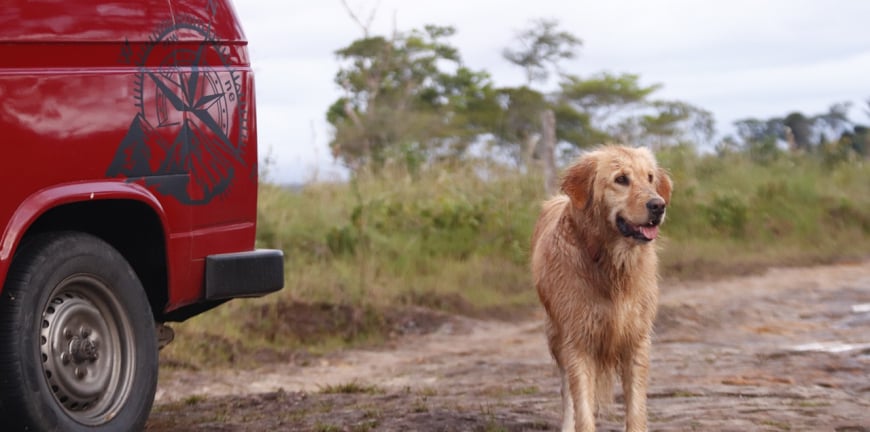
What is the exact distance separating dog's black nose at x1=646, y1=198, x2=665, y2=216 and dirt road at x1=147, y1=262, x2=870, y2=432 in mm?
1360

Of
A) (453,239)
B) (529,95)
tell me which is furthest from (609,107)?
(453,239)

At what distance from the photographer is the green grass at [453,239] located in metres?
12.2

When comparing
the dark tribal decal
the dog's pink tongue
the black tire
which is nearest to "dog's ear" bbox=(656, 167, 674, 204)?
the dog's pink tongue

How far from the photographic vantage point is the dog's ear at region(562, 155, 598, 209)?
19.7 ft

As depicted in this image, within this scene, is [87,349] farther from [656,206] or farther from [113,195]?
[656,206]

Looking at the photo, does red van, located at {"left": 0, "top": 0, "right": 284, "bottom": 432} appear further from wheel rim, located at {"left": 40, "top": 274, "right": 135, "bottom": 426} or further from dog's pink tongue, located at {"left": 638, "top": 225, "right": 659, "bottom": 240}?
dog's pink tongue, located at {"left": 638, "top": 225, "right": 659, "bottom": 240}

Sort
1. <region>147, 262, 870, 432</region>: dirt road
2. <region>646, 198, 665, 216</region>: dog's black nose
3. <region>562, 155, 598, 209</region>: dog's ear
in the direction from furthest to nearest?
1. <region>147, 262, 870, 432</region>: dirt road
2. <region>562, 155, 598, 209</region>: dog's ear
3. <region>646, 198, 665, 216</region>: dog's black nose

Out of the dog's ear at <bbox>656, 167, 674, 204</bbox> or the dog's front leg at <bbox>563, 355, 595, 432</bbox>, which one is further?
the dog's ear at <bbox>656, 167, 674, 204</bbox>

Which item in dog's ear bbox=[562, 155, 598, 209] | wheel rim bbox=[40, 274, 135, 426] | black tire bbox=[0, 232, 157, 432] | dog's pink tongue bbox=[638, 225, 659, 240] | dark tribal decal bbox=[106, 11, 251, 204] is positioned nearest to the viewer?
black tire bbox=[0, 232, 157, 432]

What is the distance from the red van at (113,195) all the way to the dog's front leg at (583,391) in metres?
1.62

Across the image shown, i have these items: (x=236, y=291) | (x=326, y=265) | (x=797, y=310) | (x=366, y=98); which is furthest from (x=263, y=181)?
(x=366, y=98)

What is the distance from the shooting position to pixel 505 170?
19344 mm

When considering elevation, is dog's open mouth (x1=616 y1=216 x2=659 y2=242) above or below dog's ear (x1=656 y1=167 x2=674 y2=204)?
below

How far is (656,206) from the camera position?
18.4ft
